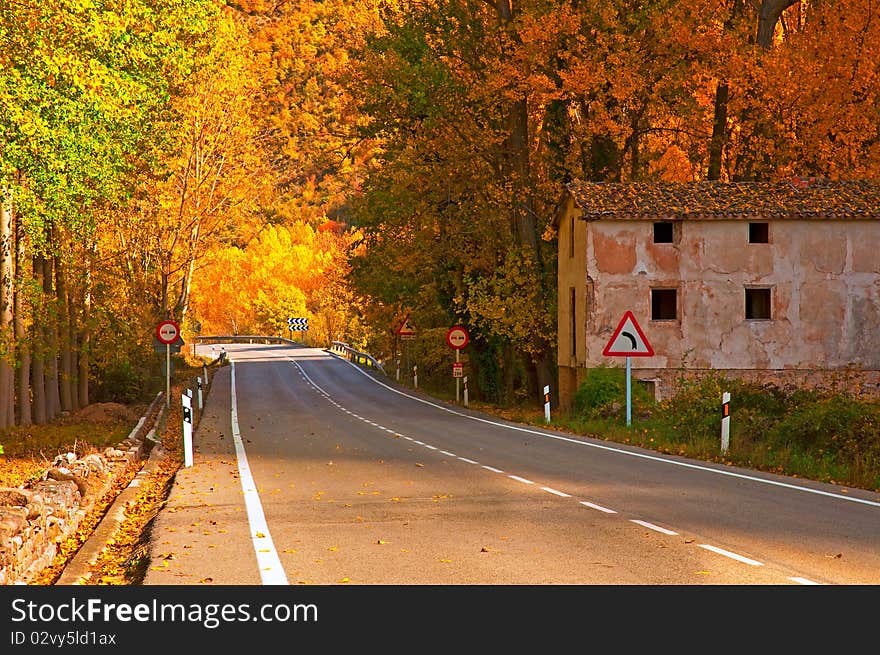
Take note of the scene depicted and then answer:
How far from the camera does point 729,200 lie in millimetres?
40406

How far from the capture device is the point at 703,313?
39812 mm

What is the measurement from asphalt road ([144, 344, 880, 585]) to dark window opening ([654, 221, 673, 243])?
44.7 ft

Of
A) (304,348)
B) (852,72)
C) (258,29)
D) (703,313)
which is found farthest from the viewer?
(258,29)

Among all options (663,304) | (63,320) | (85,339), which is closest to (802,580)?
(663,304)

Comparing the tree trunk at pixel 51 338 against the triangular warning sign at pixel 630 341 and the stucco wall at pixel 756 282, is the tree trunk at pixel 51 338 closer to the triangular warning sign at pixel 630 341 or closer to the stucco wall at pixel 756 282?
the triangular warning sign at pixel 630 341

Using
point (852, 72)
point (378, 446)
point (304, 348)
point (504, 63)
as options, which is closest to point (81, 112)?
point (378, 446)

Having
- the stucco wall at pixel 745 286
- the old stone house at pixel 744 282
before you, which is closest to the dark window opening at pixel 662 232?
the old stone house at pixel 744 282

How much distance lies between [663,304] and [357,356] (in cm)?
5109

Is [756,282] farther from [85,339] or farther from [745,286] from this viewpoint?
[85,339]

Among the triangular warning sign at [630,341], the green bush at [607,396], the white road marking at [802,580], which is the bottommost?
the green bush at [607,396]

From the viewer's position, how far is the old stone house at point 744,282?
130 feet

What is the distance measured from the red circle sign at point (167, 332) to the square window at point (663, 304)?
583 inches

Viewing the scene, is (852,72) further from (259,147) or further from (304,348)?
(304,348)
